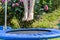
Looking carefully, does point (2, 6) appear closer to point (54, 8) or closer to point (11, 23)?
point (11, 23)

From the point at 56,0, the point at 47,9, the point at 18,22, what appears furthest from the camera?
the point at 56,0

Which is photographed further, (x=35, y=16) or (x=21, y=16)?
(x=35, y=16)

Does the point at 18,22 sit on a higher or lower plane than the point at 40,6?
lower

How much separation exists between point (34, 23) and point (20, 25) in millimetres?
382

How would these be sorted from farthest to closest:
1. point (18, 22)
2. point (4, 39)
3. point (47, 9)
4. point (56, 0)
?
point (56, 0)
point (47, 9)
point (18, 22)
point (4, 39)

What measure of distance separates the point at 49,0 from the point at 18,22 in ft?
3.93

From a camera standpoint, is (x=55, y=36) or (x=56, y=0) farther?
(x=56, y=0)

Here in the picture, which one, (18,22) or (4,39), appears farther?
(18,22)

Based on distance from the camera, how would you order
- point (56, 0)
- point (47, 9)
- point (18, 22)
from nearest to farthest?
1. point (18, 22)
2. point (47, 9)
3. point (56, 0)

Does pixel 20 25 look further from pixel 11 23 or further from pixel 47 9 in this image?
pixel 47 9

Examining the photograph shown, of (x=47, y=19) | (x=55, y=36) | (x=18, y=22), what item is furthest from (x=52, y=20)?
(x=55, y=36)

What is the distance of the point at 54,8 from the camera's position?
25.4ft

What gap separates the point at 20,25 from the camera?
652 cm

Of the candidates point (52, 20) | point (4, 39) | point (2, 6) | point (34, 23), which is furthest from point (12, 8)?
point (4, 39)
